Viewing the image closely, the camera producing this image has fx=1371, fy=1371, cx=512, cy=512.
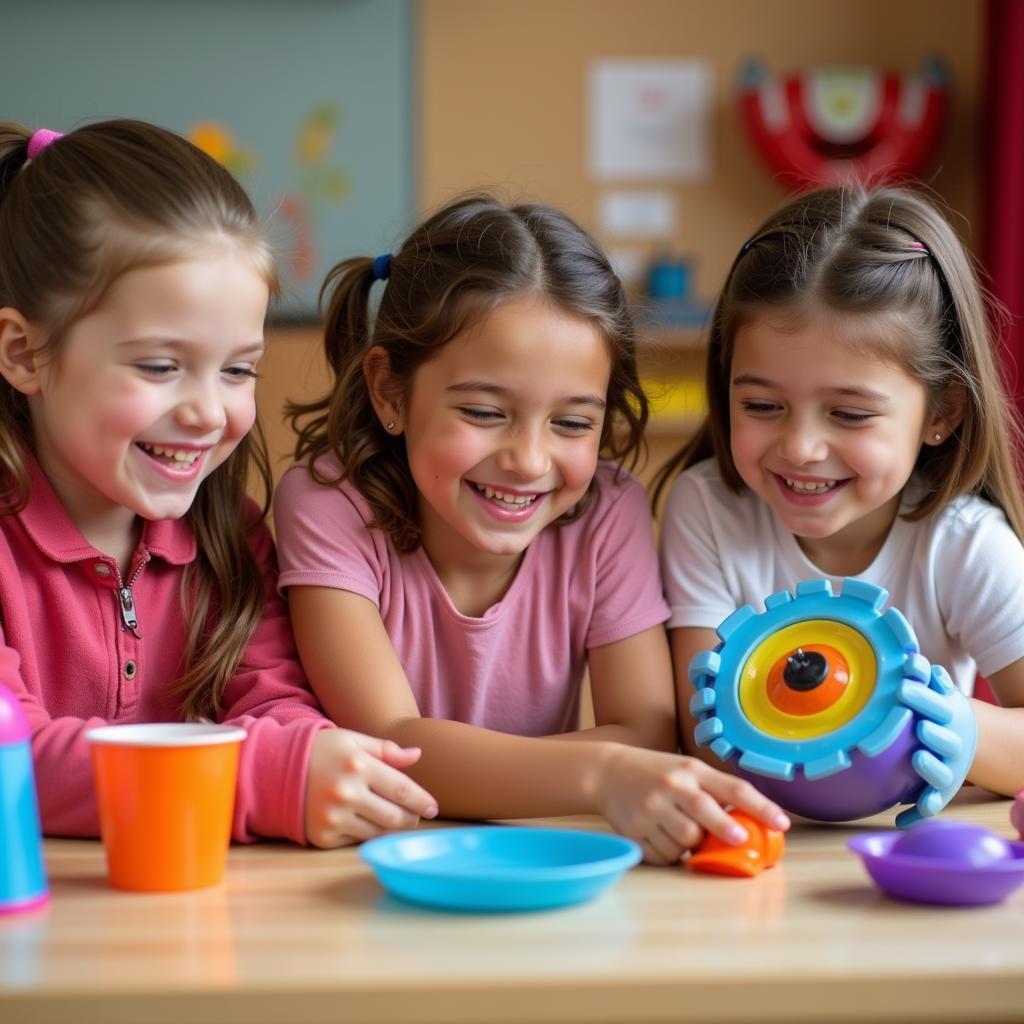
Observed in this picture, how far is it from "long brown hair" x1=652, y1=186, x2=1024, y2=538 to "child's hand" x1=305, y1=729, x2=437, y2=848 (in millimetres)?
630

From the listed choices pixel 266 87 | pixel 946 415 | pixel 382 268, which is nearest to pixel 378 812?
pixel 382 268

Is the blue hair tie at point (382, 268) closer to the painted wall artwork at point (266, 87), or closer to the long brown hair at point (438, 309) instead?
the long brown hair at point (438, 309)

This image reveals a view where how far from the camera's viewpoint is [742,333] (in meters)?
1.41

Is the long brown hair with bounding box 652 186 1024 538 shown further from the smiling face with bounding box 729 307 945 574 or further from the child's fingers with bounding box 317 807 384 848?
the child's fingers with bounding box 317 807 384 848

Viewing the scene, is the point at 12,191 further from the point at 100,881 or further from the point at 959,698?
the point at 959,698

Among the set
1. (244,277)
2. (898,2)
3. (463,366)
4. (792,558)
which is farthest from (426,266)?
(898,2)

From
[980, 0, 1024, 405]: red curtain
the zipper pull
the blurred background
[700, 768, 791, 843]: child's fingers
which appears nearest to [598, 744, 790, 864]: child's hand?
[700, 768, 791, 843]: child's fingers

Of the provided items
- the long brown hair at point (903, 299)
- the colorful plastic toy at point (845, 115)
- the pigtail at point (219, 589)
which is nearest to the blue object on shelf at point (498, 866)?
the pigtail at point (219, 589)

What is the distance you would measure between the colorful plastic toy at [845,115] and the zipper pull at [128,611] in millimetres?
2757

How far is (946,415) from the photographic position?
1.43m

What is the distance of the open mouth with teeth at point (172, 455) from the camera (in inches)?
47.4

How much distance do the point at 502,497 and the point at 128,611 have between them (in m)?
0.37

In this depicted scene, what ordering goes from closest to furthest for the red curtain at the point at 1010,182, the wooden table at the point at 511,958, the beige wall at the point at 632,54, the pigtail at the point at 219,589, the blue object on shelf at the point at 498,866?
the wooden table at the point at 511,958, the blue object on shelf at the point at 498,866, the pigtail at the point at 219,589, the red curtain at the point at 1010,182, the beige wall at the point at 632,54

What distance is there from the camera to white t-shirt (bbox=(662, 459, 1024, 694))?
138 cm
